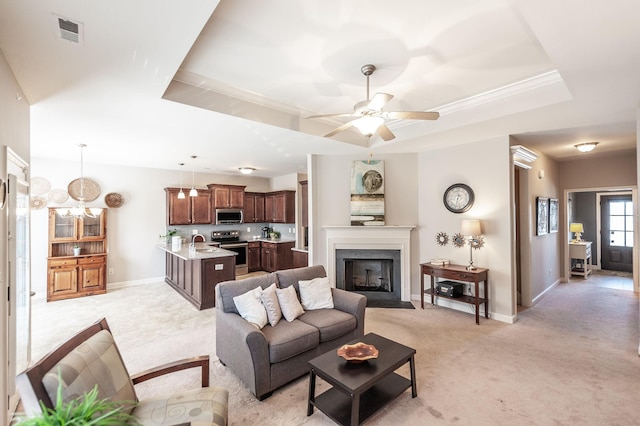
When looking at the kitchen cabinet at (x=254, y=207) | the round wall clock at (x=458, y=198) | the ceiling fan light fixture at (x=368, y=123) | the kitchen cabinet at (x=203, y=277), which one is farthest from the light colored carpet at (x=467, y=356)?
the kitchen cabinet at (x=254, y=207)

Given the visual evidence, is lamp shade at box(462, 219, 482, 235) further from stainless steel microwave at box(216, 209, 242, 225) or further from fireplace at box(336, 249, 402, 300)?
stainless steel microwave at box(216, 209, 242, 225)

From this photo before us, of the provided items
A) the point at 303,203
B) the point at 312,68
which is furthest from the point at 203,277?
Answer: the point at 312,68

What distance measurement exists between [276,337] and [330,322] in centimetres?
61

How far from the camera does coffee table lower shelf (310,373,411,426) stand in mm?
2092

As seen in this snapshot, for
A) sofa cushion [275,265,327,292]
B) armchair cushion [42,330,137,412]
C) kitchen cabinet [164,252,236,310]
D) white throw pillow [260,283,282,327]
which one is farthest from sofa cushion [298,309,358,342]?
kitchen cabinet [164,252,236,310]

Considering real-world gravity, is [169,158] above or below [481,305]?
above

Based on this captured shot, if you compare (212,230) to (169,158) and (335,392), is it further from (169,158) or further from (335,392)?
(335,392)

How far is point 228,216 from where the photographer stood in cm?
754

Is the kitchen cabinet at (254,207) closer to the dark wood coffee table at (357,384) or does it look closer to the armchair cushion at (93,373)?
the dark wood coffee table at (357,384)

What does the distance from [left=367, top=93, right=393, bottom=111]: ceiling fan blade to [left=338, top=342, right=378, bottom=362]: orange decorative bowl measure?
1.93 metres

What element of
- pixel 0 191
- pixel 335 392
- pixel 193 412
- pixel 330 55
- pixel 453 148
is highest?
pixel 330 55

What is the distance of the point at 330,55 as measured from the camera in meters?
2.52

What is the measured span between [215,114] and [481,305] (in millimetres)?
4538

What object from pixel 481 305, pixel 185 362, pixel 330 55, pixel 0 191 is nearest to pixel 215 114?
pixel 330 55
